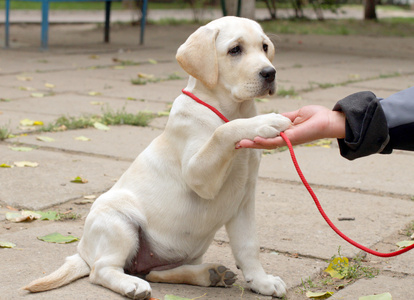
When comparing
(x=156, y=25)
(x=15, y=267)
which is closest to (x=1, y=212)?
(x=15, y=267)

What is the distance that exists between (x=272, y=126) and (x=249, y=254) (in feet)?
1.90

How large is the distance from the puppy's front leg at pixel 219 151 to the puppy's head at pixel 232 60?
211 millimetres

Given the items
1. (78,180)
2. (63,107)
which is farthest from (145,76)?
(78,180)

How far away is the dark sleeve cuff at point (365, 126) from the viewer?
2326mm

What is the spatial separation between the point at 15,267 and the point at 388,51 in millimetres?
10717

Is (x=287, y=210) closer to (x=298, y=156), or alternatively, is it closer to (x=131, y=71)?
(x=298, y=156)

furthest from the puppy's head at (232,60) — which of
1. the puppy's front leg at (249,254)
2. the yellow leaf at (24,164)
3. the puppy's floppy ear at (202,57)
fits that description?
the yellow leaf at (24,164)

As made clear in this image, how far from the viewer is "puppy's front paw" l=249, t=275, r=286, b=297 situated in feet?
8.35

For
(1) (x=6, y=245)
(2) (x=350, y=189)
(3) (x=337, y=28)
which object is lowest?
(3) (x=337, y=28)

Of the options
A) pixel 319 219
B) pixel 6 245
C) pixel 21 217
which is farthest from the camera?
pixel 319 219

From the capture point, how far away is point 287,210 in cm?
357

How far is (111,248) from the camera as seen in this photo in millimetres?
2559

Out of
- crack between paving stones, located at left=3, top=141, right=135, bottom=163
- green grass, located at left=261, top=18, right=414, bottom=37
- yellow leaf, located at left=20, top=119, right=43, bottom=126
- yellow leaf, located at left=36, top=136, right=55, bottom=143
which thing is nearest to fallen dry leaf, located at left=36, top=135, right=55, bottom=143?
yellow leaf, located at left=36, top=136, right=55, bottom=143

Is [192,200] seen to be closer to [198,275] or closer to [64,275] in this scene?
[198,275]
